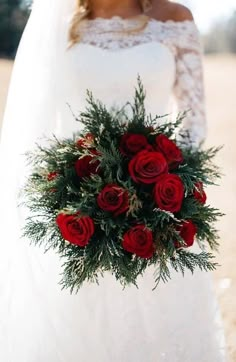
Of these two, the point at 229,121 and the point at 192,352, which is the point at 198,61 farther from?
the point at 229,121

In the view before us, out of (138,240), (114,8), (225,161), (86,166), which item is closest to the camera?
(138,240)

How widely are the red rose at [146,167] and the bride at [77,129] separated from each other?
640 mm

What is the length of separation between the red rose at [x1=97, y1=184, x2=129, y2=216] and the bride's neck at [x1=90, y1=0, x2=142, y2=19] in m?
1.22

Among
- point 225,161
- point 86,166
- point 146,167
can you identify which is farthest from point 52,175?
point 225,161

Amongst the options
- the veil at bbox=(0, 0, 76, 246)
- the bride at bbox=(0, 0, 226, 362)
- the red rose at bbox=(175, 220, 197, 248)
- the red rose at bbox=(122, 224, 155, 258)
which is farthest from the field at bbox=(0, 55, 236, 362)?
the red rose at bbox=(122, 224, 155, 258)

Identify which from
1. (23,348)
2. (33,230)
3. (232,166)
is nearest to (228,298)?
(23,348)

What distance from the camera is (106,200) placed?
84.5 inches

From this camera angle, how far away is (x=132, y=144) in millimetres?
2209

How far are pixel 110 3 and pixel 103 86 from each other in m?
0.41

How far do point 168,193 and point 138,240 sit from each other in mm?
177

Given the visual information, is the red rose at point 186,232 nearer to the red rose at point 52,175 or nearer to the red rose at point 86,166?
the red rose at point 86,166

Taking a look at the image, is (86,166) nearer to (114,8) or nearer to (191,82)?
(191,82)

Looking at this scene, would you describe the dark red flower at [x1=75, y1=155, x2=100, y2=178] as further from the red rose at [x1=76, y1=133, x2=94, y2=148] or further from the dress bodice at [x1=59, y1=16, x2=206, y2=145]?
the dress bodice at [x1=59, y1=16, x2=206, y2=145]

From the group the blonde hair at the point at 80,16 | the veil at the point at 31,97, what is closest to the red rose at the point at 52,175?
the veil at the point at 31,97
